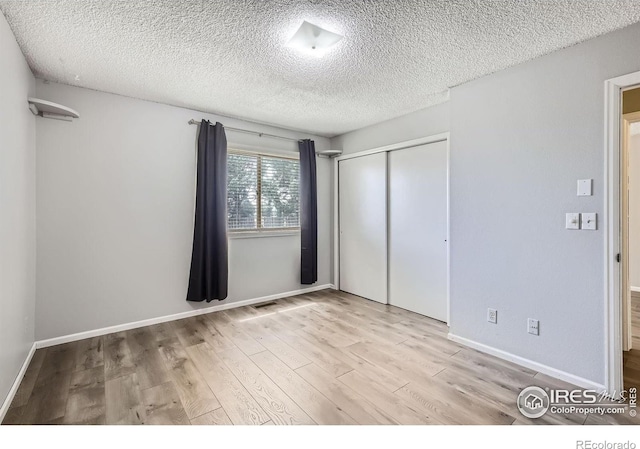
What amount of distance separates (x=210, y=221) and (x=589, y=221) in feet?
11.0

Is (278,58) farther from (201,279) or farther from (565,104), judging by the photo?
(201,279)

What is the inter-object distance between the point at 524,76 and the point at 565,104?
1.26ft

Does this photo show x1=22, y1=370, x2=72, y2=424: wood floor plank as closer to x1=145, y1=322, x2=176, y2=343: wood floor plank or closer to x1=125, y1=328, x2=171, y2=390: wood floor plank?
x1=125, y1=328, x2=171, y2=390: wood floor plank

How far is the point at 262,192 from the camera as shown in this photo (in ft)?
13.0

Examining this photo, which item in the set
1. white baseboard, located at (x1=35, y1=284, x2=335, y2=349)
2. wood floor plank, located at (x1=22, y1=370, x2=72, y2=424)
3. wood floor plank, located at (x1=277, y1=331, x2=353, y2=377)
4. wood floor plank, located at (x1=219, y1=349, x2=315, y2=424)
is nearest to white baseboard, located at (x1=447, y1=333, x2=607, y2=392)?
wood floor plank, located at (x1=277, y1=331, x2=353, y2=377)

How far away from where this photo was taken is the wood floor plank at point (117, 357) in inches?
86.5

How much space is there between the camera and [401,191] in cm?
370

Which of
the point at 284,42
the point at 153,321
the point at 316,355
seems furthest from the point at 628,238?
the point at 153,321

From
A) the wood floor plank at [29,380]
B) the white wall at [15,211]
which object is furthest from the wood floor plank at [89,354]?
the white wall at [15,211]

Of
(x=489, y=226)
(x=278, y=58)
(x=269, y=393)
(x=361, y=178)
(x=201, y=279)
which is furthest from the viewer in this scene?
(x=361, y=178)

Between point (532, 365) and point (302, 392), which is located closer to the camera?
point (302, 392)

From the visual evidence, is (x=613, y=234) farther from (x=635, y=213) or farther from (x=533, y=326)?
(x=635, y=213)

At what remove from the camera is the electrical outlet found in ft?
7.30

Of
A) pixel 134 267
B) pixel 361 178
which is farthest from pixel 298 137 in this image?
pixel 134 267
